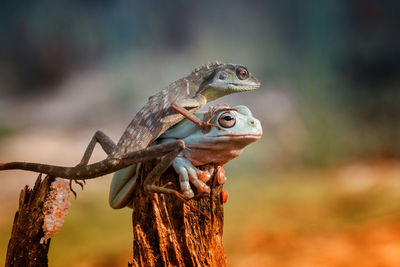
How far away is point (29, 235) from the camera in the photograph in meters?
1.97

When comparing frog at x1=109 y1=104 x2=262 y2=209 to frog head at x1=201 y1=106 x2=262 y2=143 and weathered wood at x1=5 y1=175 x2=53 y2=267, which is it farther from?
weathered wood at x1=5 y1=175 x2=53 y2=267

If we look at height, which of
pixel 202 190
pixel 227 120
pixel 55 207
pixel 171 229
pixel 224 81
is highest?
pixel 224 81

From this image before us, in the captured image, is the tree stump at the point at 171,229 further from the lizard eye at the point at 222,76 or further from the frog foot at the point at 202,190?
the lizard eye at the point at 222,76

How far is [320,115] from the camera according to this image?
4.82 m

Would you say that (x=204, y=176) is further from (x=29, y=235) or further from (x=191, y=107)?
(x=29, y=235)

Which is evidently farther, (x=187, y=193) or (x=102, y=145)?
(x=102, y=145)

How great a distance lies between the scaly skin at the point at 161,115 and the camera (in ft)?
6.09

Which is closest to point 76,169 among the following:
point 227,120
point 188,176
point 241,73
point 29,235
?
point 29,235

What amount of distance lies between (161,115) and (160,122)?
0.04 m

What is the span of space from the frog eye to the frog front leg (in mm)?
274

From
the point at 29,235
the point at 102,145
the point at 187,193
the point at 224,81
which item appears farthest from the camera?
the point at 102,145

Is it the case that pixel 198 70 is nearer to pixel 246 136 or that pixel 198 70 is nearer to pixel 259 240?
pixel 246 136

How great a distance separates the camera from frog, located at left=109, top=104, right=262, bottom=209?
74.4 inches

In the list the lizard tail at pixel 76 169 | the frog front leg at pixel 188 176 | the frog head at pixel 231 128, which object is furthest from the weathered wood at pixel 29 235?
the frog head at pixel 231 128
